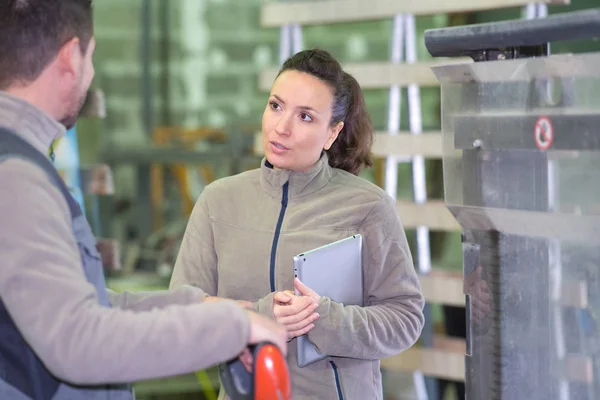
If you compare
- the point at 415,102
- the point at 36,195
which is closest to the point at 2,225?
the point at 36,195

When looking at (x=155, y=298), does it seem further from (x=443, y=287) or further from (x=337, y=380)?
(x=443, y=287)

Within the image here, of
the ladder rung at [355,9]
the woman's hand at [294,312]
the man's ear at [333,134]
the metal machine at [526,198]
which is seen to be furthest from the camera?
the ladder rung at [355,9]

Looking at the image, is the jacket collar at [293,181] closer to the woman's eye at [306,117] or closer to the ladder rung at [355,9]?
the woman's eye at [306,117]

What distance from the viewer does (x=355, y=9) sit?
9.45 feet

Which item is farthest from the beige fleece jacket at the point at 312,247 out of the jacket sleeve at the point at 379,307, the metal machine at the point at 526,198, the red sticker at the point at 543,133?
the red sticker at the point at 543,133

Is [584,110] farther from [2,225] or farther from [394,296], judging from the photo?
[2,225]

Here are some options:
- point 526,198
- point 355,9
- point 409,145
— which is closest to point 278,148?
point 526,198

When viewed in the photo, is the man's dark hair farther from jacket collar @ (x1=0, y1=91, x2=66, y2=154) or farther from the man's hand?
the man's hand

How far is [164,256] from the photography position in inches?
173

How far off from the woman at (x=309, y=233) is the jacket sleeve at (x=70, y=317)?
549mm

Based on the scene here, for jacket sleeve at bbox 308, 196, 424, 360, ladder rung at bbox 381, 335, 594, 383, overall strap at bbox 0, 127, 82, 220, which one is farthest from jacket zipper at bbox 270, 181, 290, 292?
ladder rung at bbox 381, 335, 594, 383

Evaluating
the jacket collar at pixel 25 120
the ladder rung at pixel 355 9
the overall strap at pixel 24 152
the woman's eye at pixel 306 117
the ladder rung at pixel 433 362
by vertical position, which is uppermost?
the ladder rung at pixel 355 9

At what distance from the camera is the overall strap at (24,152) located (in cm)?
106

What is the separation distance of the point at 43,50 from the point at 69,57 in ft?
0.11
